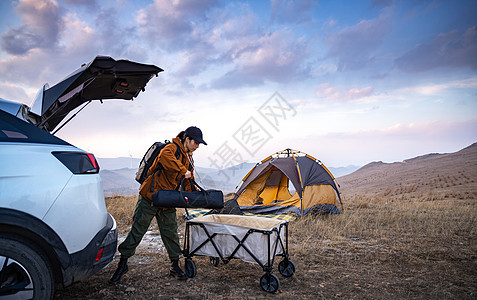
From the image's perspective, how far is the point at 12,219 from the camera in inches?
88.8

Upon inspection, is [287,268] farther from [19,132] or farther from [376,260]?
[19,132]

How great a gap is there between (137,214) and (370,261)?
12.3ft

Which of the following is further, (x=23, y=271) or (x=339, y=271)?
(x=339, y=271)

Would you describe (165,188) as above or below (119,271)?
above

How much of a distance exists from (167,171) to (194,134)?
61 cm

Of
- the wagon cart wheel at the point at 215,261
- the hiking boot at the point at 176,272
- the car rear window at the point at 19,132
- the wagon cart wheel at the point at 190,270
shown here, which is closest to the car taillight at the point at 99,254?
the car rear window at the point at 19,132

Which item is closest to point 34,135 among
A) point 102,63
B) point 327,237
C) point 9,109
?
point 9,109

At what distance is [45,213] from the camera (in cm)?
239

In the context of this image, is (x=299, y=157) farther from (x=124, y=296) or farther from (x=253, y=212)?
(x=124, y=296)

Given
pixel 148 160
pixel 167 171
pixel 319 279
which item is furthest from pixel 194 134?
pixel 319 279

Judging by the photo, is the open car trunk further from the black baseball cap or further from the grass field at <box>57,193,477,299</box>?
the grass field at <box>57,193,477,299</box>

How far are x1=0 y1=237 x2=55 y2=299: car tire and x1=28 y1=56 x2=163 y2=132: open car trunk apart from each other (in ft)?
5.23

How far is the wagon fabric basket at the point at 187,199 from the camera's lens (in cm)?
371

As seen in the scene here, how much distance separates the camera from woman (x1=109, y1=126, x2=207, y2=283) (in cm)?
387
